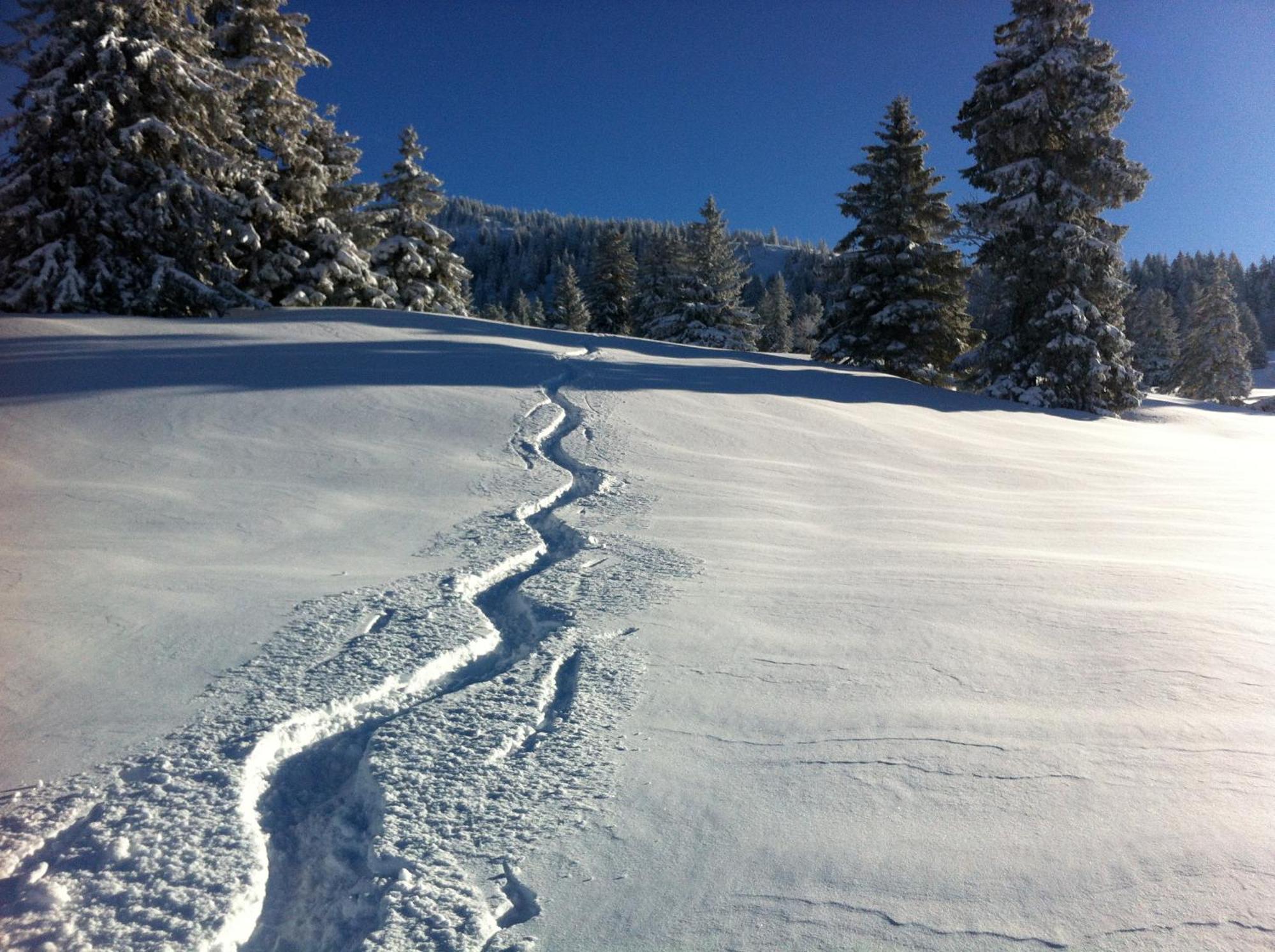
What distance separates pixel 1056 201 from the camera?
14.3 meters

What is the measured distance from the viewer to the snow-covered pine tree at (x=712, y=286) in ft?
92.5

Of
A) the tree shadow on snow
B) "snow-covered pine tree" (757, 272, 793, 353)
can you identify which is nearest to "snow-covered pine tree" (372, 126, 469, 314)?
the tree shadow on snow

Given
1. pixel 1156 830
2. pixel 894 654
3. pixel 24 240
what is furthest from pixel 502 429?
pixel 24 240

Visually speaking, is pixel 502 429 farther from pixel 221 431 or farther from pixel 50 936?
pixel 50 936

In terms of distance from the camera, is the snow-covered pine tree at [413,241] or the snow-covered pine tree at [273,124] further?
the snow-covered pine tree at [413,241]

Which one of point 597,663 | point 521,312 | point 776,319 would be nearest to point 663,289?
point 521,312

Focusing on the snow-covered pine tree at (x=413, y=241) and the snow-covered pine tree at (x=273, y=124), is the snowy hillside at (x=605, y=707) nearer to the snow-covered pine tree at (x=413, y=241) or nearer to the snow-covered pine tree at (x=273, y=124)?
the snow-covered pine tree at (x=273, y=124)

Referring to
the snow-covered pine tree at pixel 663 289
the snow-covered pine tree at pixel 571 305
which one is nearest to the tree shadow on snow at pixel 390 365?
the snow-covered pine tree at pixel 663 289

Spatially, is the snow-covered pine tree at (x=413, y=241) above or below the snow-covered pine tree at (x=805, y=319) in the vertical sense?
A: below

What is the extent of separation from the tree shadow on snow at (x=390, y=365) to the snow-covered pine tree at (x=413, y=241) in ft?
23.7

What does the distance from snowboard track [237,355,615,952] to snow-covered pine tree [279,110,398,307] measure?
16.1 metres

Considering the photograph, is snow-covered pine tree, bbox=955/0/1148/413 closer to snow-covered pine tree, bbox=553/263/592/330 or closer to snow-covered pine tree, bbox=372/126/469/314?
snow-covered pine tree, bbox=372/126/469/314

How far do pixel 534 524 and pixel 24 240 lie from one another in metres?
13.5

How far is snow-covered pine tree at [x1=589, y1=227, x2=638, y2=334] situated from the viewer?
34.2 m
